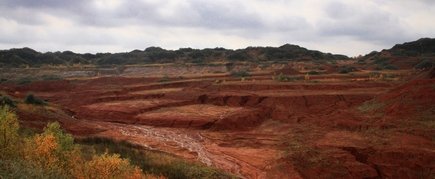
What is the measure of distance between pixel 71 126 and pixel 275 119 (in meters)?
15.4

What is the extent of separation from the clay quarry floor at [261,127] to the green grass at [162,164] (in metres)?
1.74

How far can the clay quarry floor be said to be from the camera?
22.1m

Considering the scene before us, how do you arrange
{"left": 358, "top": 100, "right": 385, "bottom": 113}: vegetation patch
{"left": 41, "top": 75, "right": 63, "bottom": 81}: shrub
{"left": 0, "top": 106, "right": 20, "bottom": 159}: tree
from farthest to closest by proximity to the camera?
{"left": 41, "top": 75, "right": 63, "bottom": 81}: shrub < {"left": 358, "top": 100, "right": 385, "bottom": 113}: vegetation patch < {"left": 0, "top": 106, "right": 20, "bottom": 159}: tree

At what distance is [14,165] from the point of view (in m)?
11.3

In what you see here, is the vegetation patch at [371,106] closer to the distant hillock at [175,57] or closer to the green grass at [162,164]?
the green grass at [162,164]

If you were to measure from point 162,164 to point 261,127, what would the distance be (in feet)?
46.3

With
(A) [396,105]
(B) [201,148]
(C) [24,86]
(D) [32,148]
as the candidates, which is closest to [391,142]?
(A) [396,105]

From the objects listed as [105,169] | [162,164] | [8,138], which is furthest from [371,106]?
[8,138]

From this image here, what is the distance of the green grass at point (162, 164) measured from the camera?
20.2m

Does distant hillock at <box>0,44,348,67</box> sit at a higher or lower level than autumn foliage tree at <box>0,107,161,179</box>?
higher

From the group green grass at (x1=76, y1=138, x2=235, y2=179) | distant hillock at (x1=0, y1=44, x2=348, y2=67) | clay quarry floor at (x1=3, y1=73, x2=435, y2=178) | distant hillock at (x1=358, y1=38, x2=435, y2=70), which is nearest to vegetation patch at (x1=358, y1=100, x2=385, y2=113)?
clay quarry floor at (x1=3, y1=73, x2=435, y2=178)

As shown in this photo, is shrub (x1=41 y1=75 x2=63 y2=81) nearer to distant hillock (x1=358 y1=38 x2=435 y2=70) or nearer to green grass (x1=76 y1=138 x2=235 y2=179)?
green grass (x1=76 y1=138 x2=235 y2=179)

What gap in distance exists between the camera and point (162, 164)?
69.6ft

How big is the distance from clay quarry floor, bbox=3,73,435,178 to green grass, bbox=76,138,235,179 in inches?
68.6
